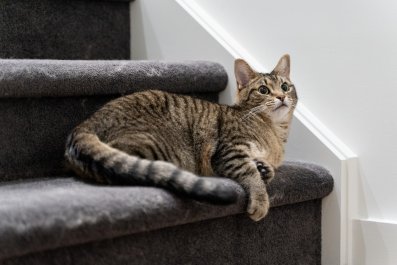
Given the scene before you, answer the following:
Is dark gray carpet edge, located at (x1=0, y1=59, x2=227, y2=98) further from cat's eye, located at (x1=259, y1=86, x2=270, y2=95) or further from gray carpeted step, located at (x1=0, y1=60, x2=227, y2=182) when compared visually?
cat's eye, located at (x1=259, y1=86, x2=270, y2=95)

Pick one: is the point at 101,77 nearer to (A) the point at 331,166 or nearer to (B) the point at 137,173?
(B) the point at 137,173

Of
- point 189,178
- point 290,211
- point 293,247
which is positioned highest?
point 189,178

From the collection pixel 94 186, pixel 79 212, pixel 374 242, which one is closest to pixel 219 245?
pixel 94 186

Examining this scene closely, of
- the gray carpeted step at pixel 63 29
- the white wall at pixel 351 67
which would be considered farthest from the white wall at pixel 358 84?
the gray carpeted step at pixel 63 29

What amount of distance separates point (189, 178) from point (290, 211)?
542mm

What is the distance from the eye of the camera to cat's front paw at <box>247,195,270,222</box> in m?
1.38

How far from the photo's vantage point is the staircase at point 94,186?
1.04 meters

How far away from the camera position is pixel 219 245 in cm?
138

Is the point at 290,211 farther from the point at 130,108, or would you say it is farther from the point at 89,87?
the point at 89,87

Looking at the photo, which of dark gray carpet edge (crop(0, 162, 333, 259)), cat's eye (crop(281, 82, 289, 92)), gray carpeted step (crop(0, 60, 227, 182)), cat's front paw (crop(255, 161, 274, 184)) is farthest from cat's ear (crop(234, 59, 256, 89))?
dark gray carpet edge (crop(0, 162, 333, 259))

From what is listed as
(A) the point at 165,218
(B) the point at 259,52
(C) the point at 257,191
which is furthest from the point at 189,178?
(B) the point at 259,52

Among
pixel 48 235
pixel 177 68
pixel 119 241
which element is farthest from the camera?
pixel 177 68

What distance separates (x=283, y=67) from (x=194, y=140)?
1.28 ft

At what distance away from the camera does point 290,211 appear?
1.61 meters
